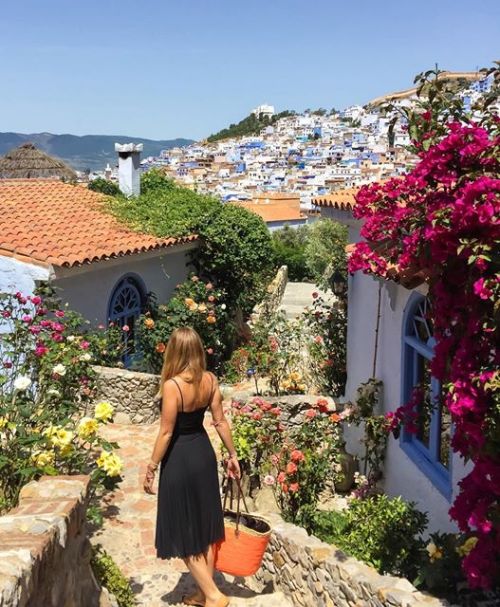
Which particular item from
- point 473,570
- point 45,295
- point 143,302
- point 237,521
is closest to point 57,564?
point 237,521

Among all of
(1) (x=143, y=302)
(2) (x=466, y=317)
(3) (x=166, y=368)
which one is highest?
(2) (x=466, y=317)

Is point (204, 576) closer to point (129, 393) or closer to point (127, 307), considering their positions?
point (129, 393)

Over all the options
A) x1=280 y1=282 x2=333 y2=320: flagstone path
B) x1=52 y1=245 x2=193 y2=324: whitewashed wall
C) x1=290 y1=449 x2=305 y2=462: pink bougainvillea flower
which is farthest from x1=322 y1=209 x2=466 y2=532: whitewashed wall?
x1=280 y1=282 x2=333 y2=320: flagstone path

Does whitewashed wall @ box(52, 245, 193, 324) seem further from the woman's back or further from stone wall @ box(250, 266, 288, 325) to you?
the woman's back

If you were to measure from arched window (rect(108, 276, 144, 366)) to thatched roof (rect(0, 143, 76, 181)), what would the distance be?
20.7 meters

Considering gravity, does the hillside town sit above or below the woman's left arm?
above

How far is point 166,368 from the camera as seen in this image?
14.1 feet

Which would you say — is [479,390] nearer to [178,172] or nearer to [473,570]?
[473,570]

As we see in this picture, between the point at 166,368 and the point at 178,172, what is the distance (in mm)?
138087

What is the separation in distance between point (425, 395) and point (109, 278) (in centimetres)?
696

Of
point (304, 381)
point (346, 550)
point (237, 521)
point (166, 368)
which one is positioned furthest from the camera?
point (304, 381)

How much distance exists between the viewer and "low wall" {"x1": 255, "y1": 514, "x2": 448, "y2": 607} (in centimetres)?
390

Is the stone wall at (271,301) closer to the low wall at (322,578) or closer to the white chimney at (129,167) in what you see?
the white chimney at (129,167)

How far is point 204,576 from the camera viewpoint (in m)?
4.52
